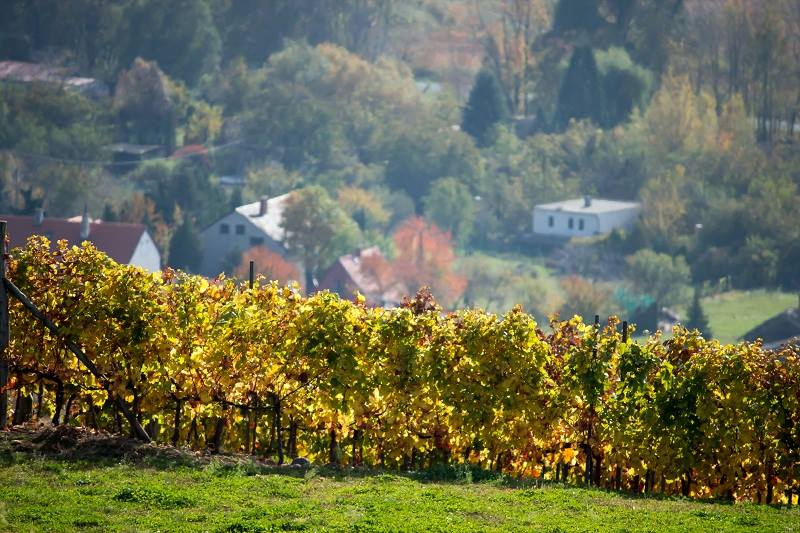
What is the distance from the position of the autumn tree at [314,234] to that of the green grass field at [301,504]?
64307mm

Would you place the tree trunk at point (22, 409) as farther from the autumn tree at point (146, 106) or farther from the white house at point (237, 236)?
the autumn tree at point (146, 106)

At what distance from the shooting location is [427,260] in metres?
74.7

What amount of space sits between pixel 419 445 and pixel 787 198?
234ft

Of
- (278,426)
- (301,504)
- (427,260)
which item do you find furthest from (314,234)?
(301,504)

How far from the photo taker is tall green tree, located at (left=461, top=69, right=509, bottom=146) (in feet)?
314

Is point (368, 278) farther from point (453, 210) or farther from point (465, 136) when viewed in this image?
point (465, 136)

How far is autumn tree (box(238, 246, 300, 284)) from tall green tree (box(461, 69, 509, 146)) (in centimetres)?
2437

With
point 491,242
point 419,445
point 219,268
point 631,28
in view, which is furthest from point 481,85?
point 419,445

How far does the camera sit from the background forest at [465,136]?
74.2 meters

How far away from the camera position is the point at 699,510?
10781 mm

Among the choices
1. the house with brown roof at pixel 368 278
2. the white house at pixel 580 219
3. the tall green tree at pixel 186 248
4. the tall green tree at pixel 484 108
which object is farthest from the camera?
the tall green tree at pixel 484 108

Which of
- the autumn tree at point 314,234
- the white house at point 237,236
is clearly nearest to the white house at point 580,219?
the autumn tree at point 314,234

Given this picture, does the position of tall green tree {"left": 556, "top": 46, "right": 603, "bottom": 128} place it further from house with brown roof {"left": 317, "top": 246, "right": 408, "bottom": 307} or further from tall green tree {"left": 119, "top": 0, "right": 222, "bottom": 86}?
tall green tree {"left": 119, "top": 0, "right": 222, "bottom": 86}

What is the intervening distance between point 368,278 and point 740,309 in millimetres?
17761
